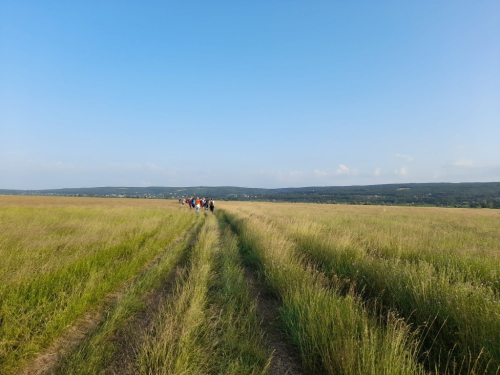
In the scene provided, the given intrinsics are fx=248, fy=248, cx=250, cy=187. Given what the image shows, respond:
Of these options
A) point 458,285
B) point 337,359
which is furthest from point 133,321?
point 458,285

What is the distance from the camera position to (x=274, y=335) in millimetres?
3861

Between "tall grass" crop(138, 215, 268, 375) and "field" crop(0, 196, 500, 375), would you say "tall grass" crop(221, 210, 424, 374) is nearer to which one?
"field" crop(0, 196, 500, 375)

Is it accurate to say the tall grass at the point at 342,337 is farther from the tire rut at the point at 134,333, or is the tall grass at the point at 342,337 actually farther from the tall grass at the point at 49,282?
the tall grass at the point at 49,282

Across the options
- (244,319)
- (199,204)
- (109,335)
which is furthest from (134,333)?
(199,204)

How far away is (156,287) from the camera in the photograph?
5.59m

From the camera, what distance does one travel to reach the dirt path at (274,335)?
308cm

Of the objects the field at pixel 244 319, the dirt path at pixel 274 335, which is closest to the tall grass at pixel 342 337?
the field at pixel 244 319

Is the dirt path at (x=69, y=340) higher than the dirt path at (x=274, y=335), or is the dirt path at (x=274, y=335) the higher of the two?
the dirt path at (x=69, y=340)

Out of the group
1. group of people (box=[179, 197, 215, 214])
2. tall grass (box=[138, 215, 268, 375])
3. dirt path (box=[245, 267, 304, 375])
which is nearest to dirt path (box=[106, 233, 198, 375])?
tall grass (box=[138, 215, 268, 375])

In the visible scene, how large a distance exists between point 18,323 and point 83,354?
1.28 m

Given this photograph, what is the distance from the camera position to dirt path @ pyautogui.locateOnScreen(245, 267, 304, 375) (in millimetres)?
3081

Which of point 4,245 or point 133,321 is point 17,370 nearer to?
point 133,321

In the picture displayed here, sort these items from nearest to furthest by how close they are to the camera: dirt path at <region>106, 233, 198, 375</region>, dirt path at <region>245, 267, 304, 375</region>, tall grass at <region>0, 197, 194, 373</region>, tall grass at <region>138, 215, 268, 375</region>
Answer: tall grass at <region>138, 215, 268, 375</region> → dirt path at <region>106, 233, 198, 375</region> → dirt path at <region>245, 267, 304, 375</region> → tall grass at <region>0, 197, 194, 373</region>

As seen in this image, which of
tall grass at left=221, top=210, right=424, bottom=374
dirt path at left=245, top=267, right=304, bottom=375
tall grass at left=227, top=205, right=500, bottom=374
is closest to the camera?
tall grass at left=221, top=210, right=424, bottom=374
